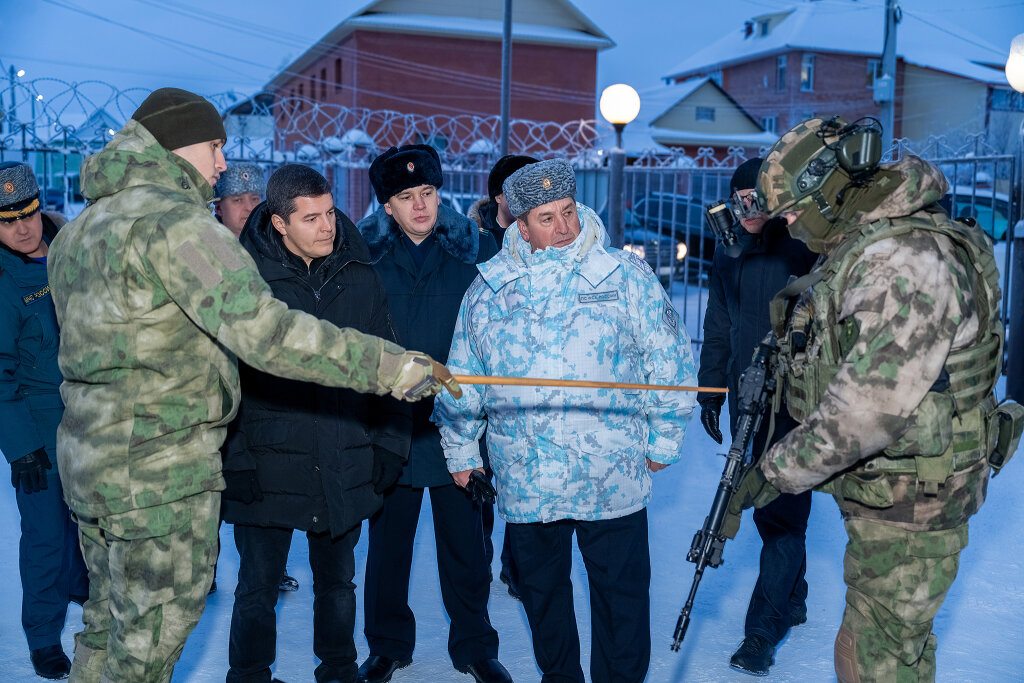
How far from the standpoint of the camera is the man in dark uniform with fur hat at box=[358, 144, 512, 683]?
3.51 m

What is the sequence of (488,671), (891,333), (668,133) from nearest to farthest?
1. (891,333)
2. (488,671)
3. (668,133)

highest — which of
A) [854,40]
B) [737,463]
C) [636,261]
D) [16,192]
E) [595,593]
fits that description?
[854,40]

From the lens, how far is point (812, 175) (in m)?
2.38

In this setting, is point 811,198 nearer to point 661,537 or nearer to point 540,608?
point 540,608

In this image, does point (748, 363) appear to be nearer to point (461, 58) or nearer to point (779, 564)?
point (779, 564)

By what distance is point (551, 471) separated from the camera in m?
2.90

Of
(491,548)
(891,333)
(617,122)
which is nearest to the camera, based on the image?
(891,333)

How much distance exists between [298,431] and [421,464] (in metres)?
0.60

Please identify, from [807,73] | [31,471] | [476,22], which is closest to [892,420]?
[31,471]

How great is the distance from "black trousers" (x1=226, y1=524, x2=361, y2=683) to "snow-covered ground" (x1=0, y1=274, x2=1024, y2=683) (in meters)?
0.22

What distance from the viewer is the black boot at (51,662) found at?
11.0 feet

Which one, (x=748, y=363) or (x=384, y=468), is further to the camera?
(x=748, y=363)

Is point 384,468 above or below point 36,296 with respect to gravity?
below

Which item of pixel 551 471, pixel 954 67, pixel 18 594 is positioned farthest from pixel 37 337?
pixel 954 67
